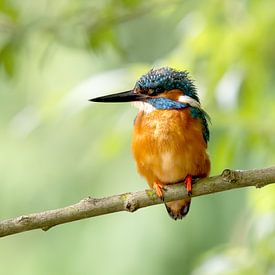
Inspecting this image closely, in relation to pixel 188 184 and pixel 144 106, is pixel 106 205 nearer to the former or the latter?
pixel 188 184

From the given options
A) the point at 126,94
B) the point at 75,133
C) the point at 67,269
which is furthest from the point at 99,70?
the point at 126,94

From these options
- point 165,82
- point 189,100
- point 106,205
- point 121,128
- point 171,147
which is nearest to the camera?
point 106,205

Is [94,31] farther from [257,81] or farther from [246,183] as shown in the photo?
[246,183]

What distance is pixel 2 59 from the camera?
4070mm

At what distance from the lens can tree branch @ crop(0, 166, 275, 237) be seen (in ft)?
9.58

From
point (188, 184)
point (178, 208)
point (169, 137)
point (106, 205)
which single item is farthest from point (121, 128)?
point (106, 205)

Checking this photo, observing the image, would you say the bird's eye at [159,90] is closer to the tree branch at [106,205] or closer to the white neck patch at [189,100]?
the white neck patch at [189,100]

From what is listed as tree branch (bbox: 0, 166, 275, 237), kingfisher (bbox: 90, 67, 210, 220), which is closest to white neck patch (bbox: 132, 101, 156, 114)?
kingfisher (bbox: 90, 67, 210, 220)

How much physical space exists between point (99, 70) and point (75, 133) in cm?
54

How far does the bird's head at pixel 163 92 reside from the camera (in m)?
3.76

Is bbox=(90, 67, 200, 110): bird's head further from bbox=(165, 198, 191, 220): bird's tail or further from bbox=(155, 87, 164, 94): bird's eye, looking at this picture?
bbox=(165, 198, 191, 220): bird's tail

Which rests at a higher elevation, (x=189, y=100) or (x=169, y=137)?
(x=189, y=100)

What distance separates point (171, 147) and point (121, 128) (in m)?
0.88

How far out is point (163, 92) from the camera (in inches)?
151
